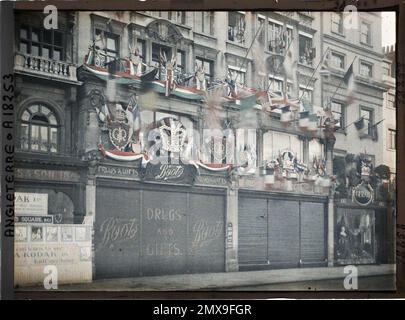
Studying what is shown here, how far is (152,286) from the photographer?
514 cm

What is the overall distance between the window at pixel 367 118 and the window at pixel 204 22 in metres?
1.39

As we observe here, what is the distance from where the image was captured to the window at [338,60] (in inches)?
212

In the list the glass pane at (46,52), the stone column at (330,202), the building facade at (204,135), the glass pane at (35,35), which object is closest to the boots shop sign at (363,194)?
the building facade at (204,135)

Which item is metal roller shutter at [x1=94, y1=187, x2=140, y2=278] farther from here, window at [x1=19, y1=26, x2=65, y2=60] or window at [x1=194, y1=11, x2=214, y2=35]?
window at [x1=194, y1=11, x2=214, y2=35]

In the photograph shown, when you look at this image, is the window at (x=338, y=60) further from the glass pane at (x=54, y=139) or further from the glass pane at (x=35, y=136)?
the glass pane at (x=35, y=136)

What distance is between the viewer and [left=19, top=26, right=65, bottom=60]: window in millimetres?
5070

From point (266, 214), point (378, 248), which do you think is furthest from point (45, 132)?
point (378, 248)

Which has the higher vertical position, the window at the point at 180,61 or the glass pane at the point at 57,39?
the glass pane at the point at 57,39

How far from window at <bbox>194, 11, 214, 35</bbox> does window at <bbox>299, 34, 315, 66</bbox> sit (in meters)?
0.73

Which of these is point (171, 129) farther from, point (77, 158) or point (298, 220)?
point (298, 220)

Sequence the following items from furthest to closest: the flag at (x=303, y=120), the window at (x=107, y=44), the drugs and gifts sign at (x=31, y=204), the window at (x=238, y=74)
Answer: the flag at (x=303, y=120), the window at (x=238, y=74), the window at (x=107, y=44), the drugs and gifts sign at (x=31, y=204)

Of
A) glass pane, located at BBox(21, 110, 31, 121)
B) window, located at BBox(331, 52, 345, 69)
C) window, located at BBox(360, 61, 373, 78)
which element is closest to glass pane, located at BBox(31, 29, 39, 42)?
glass pane, located at BBox(21, 110, 31, 121)

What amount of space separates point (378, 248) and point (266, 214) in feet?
3.08

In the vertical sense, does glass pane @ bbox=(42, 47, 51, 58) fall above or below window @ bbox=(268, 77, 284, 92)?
above
